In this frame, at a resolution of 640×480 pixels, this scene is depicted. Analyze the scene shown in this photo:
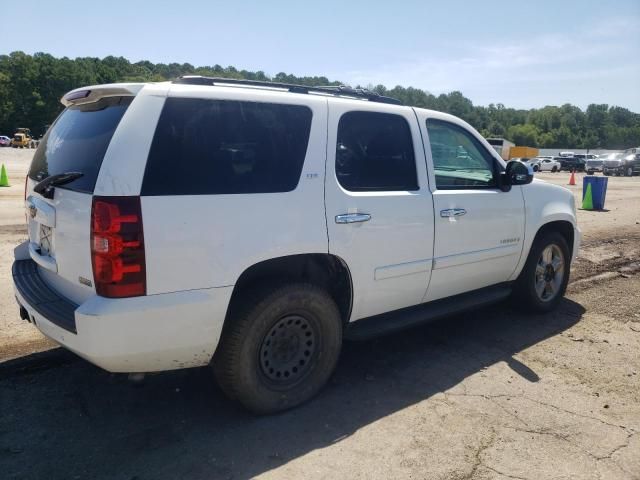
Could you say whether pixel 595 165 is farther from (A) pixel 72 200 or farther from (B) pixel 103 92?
(A) pixel 72 200

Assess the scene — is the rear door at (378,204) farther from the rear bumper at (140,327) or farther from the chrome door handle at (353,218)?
the rear bumper at (140,327)

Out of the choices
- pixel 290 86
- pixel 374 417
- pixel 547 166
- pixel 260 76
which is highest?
pixel 260 76

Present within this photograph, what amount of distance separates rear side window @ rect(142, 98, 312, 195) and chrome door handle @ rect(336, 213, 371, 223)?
0.39 m

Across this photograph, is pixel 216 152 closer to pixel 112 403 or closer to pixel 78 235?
pixel 78 235

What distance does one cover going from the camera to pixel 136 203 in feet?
8.75

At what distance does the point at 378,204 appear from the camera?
11.8 feet

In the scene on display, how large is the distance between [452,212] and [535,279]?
1.69 meters

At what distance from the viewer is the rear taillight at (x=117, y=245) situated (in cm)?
264

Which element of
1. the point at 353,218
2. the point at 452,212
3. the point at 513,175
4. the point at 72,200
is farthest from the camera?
the point at 513,175

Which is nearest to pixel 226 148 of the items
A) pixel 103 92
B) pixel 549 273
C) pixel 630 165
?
pixel 103 92

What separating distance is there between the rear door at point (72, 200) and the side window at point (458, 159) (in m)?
2.41

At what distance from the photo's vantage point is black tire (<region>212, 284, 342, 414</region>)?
10.1 ft

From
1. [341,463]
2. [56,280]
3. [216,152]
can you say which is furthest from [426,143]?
[56,280]

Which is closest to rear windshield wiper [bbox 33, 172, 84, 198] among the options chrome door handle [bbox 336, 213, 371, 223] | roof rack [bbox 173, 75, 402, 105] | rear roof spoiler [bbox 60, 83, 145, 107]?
rear roof spoiler [bbox 60, 83, 145, 107]
